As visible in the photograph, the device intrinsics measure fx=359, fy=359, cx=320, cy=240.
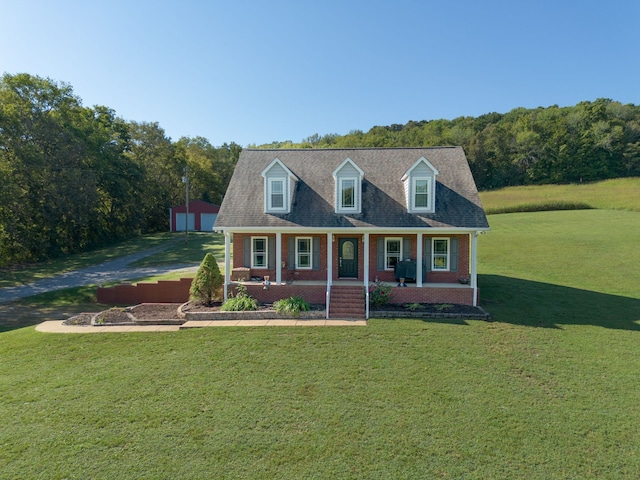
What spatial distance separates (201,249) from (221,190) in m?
32.1

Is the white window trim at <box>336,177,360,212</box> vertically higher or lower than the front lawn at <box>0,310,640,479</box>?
higher

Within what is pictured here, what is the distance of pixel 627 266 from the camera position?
23.1 metres

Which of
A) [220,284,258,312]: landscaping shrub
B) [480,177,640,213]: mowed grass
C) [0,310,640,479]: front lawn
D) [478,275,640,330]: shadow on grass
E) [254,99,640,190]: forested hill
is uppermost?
[254,99,640,190]: forested hill

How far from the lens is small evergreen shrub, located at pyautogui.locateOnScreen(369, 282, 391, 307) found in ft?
49.1

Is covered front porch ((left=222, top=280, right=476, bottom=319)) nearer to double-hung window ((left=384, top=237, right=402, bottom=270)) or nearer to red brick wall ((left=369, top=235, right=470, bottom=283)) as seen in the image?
red brick wall ((left=369, top=235, right=470, bottom=283))

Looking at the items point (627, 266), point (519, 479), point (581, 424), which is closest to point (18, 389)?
point (519, 479)

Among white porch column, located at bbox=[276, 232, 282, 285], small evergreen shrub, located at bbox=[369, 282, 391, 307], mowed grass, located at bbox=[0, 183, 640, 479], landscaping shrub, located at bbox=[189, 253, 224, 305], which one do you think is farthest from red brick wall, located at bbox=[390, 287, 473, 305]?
landscaping shrub, located at bbox=[189, 253, 224, 305]

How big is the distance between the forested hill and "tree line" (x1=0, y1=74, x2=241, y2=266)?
1831 inches

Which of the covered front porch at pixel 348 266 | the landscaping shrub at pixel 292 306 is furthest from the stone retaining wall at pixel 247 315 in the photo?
the covered front porch at pixel 348 266

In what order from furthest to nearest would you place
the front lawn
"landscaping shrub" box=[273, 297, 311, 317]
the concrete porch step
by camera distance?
1. the concrete porch step
2. "landscaping shrub" box=[273, 297, 311, 317]
3. the front lawn

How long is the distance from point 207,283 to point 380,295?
24.3 ft

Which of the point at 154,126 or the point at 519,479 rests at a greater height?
the point at 154,126

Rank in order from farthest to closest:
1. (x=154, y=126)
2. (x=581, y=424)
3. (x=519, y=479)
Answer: (x=154, y=126) → (x=581, y=424) → (x=519, y=479)

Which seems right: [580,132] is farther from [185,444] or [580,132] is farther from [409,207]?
[185,444]
